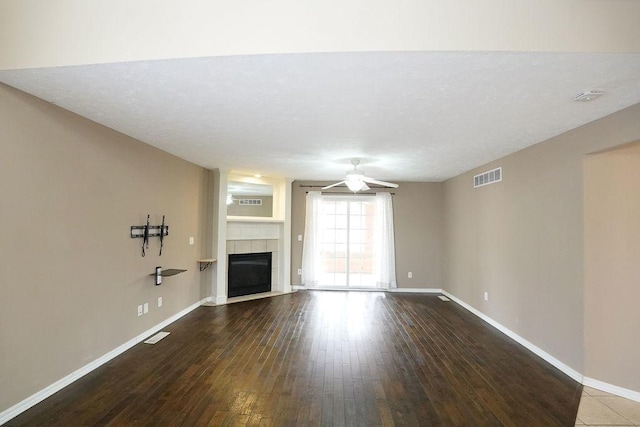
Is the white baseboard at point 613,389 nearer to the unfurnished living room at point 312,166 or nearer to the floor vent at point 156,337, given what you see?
the unfurnished living room at point 312,166

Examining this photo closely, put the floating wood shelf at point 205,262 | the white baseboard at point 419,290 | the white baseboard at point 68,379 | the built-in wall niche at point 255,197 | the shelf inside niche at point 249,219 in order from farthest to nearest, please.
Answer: the white baseboard at point 419,290 < the built-in wall niche at point 255,197 < the shelf inside niche at point 249,219 < the floating wood shelf at point 205,262 < the white baseboard at point 68,379

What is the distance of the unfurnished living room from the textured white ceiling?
0.07 feet

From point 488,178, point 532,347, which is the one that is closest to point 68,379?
point 532,347

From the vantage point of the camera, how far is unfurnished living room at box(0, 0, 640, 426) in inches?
67.8

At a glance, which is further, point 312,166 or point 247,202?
point 247,202

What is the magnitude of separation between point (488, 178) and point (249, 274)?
454 centimetres

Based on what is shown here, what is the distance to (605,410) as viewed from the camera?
2402 mm

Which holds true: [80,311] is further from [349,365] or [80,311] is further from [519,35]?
[519,35]

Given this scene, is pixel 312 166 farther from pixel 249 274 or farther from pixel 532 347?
pixel 532 347

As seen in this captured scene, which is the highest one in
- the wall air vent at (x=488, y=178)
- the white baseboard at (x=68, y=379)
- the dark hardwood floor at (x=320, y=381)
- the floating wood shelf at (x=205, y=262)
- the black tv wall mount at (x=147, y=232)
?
the wall air vent at (x=488, y=178)

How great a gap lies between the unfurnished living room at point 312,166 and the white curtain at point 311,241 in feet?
5.67

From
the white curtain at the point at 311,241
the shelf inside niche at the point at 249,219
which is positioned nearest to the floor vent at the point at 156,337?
the shelf inside niche at the point at 249,219

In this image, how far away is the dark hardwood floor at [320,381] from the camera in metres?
2.29

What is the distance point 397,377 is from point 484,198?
3.12 metres
